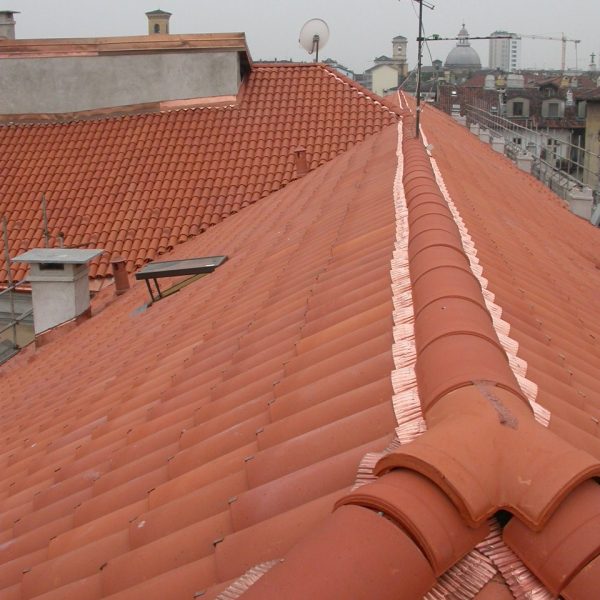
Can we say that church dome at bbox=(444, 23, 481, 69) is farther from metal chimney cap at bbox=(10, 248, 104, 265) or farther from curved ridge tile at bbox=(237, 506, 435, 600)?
curved ridge tile at bbox=(237, 506, 435, 600)

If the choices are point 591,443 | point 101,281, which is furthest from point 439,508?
point 101,281

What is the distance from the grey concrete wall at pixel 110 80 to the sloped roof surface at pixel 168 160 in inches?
14.1

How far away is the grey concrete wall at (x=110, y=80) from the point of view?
14.0 m

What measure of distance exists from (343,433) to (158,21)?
2041cm

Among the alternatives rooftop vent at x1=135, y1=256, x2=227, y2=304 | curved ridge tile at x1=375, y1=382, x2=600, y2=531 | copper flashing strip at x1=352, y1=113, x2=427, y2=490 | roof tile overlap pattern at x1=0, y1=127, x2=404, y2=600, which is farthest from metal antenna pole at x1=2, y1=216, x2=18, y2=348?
curved ridge tile at x1=375, y1=382, x2=600, y2=531

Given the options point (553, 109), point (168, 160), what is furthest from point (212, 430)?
point (553, 109)

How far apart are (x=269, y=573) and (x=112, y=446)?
7.66ft

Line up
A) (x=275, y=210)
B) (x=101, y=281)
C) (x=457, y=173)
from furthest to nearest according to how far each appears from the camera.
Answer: (x=101, y=281) < (x=275, y=210) < (x=457, y=173)

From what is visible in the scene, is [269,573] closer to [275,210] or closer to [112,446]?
[112,446]

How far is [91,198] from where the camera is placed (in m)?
12.6

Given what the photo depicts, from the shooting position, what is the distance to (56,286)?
8.91 meters

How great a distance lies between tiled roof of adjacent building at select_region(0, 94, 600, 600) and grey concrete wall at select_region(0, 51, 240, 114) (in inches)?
332

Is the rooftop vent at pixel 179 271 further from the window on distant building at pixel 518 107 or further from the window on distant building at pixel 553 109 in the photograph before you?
the window on distant building at pixel 553 109

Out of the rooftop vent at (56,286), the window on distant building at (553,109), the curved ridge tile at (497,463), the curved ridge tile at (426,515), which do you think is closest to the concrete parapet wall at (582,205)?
the rooftop vent at (56,286)
